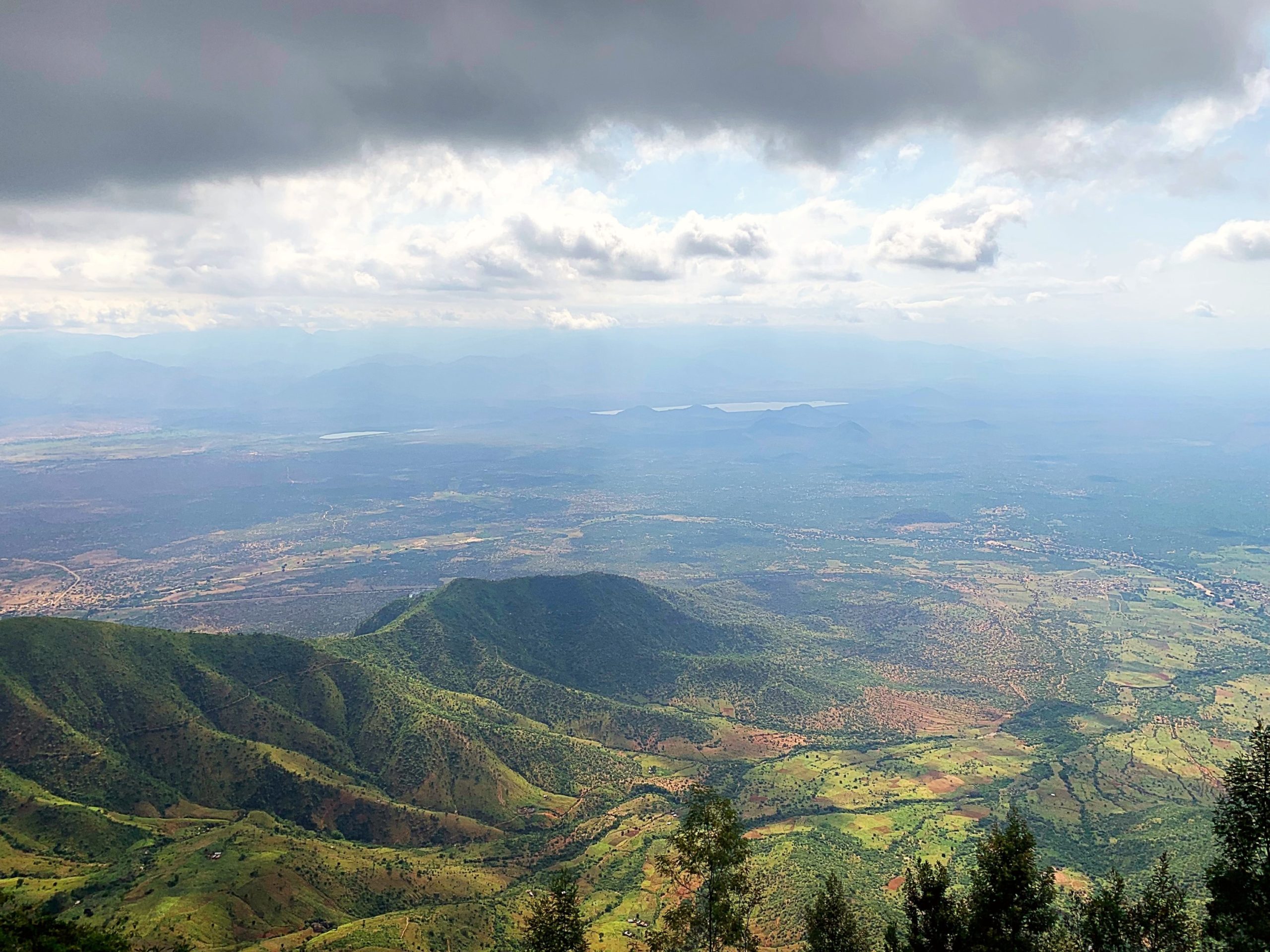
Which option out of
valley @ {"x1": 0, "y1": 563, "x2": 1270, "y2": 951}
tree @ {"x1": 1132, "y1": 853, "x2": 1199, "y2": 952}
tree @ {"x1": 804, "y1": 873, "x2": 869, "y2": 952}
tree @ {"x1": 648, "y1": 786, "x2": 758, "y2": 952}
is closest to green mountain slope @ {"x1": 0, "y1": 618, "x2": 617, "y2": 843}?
valley @ {"x1": 0, "y1": 563, "x2": 1270, "y2": 951}

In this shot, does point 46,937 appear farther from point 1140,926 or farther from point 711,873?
point 1140,926

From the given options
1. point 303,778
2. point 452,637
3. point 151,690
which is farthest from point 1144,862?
point 151,690

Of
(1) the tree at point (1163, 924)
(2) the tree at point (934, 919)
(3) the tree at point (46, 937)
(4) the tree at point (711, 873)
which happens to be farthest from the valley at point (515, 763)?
(1) the tree at point (1163, 924)

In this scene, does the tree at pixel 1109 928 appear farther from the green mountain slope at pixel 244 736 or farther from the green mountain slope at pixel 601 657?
the green mountain slope at pixel 601 657

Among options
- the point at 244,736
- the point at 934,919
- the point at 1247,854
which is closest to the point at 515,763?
the point at 244,736

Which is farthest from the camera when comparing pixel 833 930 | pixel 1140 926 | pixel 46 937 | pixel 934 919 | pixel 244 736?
pixel 244 736
